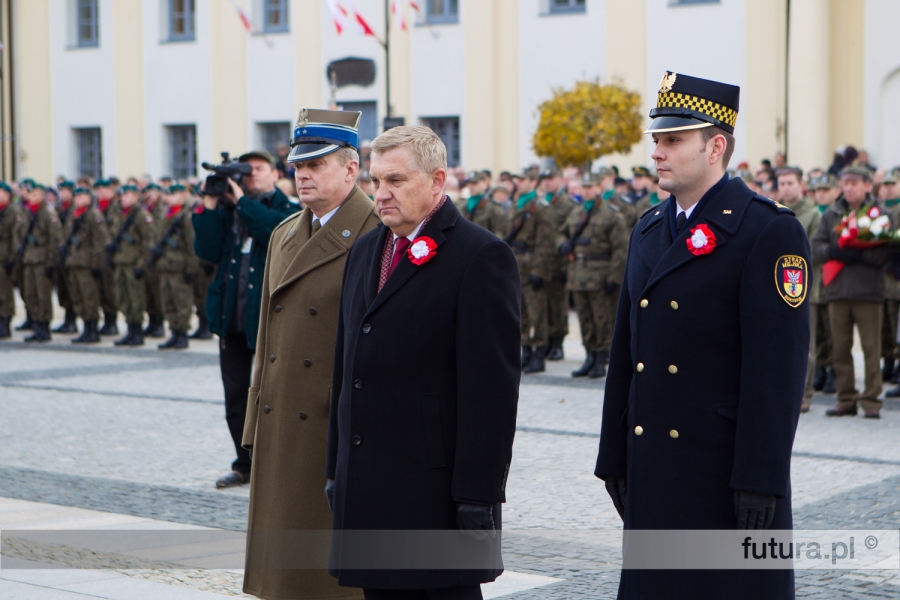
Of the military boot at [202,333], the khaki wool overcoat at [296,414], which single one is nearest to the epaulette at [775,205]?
the khaki wool overcoat at [296,414]

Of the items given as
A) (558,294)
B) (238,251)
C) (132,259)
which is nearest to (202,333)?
(132,259)

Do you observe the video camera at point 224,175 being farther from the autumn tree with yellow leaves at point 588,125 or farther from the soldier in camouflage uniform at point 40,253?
the autumn tree with yellow leaves at point 588,125

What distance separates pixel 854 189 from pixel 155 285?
992 cm

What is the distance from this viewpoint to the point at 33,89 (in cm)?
3594

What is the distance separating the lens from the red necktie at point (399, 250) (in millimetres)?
4004

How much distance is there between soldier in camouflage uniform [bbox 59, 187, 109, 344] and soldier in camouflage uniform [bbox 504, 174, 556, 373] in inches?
239

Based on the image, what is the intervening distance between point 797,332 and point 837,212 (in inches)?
304

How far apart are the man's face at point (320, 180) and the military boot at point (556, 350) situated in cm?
1040

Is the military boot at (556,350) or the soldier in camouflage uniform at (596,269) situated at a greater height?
the soldier in camouflage uniform at (596,269)

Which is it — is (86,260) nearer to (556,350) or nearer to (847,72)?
(556,350)

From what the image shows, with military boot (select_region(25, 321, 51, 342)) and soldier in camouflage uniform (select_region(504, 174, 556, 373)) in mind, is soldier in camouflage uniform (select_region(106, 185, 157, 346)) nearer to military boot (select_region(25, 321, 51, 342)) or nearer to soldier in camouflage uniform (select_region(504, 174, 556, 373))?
military boot (select_region(25, 321, 51, 342))

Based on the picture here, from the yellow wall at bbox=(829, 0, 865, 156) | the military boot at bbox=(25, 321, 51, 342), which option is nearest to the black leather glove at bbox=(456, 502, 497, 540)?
the military boot at bbox=(25, 321, 51, 342)

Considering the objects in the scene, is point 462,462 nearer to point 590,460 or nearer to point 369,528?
point 369,528

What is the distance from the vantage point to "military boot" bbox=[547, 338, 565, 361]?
50.3 feet
